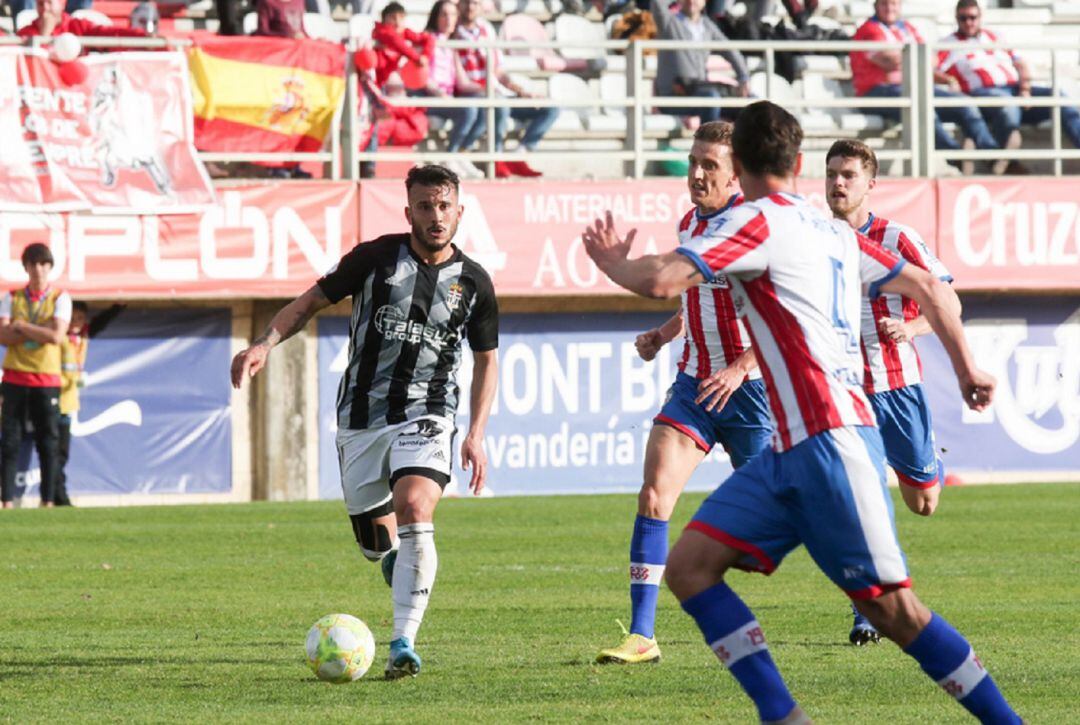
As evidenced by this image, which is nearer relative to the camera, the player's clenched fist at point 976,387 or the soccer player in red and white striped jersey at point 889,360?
the player's clenched fist at point 976,387

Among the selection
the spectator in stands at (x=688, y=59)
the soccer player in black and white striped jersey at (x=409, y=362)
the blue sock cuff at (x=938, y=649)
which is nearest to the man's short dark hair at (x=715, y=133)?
the soccer player in black and white striped jersey at (x=409, y=362)

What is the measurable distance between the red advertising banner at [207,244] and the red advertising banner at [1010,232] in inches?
259

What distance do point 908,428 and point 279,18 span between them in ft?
39.1

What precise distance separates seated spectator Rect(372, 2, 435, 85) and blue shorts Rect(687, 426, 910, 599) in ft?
47.1

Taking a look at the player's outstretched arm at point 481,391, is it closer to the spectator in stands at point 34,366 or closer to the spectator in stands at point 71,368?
the spectator in stands at point 34,366

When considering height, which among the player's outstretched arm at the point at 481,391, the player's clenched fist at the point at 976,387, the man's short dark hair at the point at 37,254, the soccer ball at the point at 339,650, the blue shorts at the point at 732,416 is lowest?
the man's short dark hair at the point at 37,254

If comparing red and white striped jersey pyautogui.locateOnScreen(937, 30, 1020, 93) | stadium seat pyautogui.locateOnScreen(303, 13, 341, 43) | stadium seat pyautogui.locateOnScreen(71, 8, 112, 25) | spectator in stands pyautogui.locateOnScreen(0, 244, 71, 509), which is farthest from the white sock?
red and white striped jersey pyautogui.locateOnScreen(937, 30, 1020, 93)

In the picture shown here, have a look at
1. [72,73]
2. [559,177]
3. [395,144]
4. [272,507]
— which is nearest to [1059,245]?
[559,177]

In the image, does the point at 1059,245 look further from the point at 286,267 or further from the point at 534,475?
the point at 286,267

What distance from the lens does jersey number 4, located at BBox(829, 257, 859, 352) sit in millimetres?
6059

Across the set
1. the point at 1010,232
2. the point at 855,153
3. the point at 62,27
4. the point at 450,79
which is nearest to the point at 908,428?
the point at 855,153

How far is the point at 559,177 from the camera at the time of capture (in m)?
22.1

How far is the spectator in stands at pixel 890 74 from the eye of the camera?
22.7 metres

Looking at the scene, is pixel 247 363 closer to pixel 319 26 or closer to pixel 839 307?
pixel 839 307
